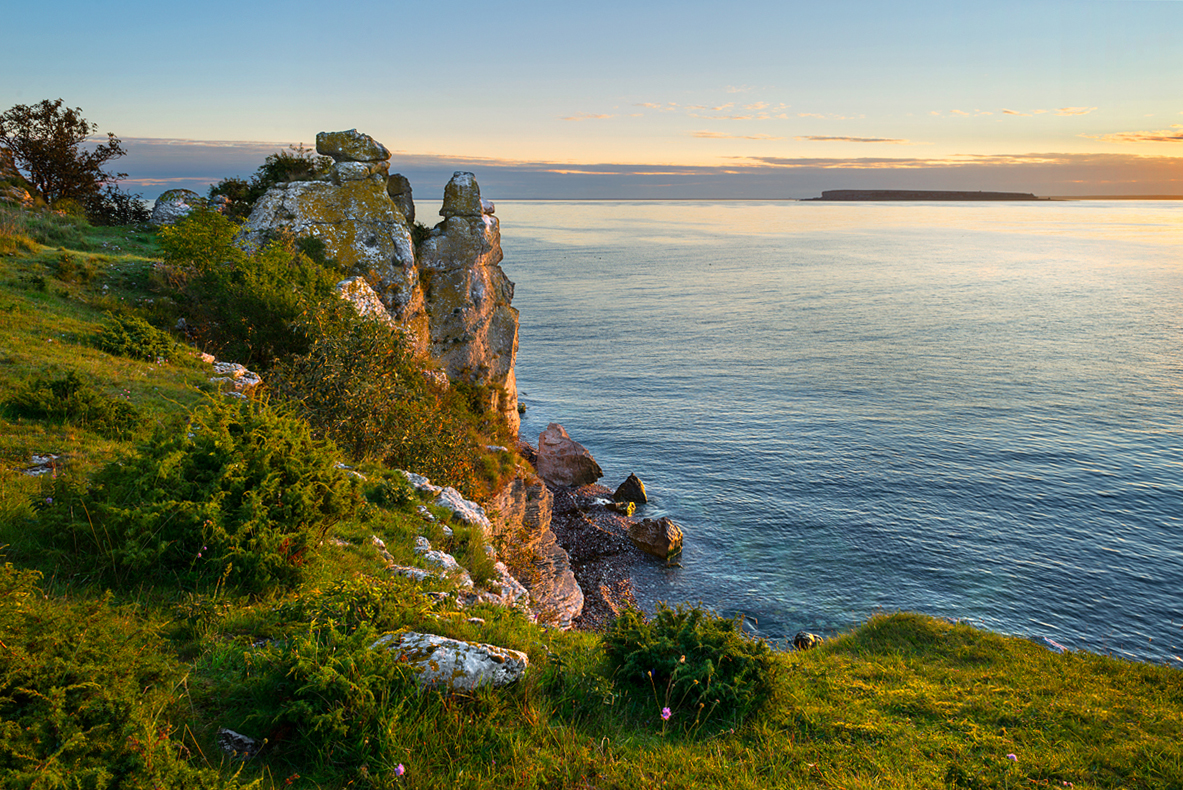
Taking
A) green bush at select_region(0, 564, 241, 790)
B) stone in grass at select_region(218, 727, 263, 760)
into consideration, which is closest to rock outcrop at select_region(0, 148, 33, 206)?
green bush at select_region(0, 564, 241, 790)

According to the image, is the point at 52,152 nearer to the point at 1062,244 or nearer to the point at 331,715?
the point at 331,715

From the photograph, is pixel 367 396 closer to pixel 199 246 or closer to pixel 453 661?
pixel 199 246

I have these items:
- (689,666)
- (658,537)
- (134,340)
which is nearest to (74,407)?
(134,340)

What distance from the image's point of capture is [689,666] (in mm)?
8531

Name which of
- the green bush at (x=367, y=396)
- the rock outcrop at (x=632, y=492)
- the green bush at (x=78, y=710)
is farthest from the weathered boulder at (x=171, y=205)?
the green bush at (x=78, y=710)

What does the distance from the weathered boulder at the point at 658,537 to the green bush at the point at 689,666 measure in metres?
25.7

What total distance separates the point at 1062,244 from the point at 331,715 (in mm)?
253802

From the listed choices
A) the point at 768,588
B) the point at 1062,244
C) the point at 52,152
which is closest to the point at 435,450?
the point at 768,588

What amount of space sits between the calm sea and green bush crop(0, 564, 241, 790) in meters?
27.2

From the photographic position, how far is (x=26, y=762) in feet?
14.7

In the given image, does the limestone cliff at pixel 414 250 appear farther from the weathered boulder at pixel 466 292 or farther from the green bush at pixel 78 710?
the green bush at pixel 78 710

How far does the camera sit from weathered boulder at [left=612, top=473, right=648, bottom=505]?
41375 mm

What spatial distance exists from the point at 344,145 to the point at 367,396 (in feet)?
75.2

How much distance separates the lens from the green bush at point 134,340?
18250mm
